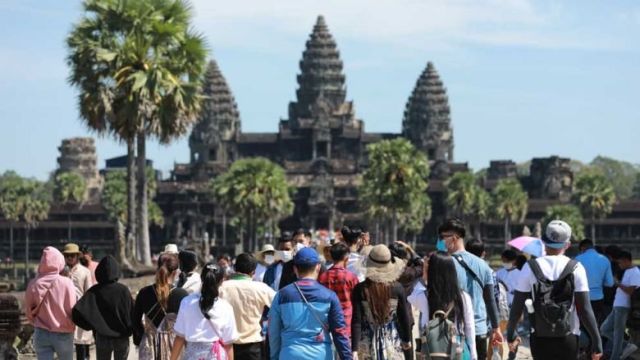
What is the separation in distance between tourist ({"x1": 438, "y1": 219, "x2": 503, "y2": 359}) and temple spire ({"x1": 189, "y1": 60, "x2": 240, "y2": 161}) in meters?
148

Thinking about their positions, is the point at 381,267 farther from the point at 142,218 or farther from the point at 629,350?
the point at 142,218

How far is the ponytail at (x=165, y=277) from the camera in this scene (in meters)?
12.6

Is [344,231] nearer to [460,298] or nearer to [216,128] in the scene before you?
[460,298]

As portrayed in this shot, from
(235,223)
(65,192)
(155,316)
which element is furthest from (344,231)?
(65,192)

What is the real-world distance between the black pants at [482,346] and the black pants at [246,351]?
1.95 metres

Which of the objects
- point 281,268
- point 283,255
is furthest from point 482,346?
point 283,255

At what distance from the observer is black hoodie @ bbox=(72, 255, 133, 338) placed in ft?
43.0

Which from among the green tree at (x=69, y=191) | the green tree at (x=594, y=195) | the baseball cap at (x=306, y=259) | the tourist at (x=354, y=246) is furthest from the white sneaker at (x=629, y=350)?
the green tree at (x=69, y=191)

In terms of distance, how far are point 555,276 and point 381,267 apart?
1498 mm

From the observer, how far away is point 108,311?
13.1 m

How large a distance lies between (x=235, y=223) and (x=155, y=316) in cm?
12299

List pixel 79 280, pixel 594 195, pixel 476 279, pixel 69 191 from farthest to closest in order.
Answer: pixel 69 191
pixel 594 195
pixel 79 280
pixel 476 279

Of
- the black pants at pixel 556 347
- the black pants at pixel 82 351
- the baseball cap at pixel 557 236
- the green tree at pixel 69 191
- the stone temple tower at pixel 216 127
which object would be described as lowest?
the black pants at pixel 82 351

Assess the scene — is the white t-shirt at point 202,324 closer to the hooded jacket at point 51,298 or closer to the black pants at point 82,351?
the hooded jacket at point 51,298
